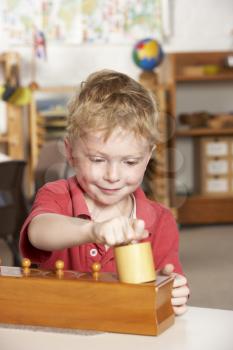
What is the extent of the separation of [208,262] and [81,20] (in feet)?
8.57

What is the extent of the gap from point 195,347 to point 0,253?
3624 mm

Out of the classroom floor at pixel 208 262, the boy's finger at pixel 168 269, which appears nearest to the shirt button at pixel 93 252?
the boy's finger at pixel 168 269

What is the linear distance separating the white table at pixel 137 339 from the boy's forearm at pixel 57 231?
115 millimetres

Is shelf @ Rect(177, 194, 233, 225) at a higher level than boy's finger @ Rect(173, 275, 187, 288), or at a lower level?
lower

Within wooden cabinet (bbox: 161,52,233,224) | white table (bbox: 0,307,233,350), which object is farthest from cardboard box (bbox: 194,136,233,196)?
white table (bbox: 0,307,233,350)

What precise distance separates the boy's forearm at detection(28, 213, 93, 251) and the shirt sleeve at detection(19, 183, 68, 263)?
3 cm

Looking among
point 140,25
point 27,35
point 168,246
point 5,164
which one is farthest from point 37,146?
point 168,246

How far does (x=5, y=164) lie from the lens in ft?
10.4

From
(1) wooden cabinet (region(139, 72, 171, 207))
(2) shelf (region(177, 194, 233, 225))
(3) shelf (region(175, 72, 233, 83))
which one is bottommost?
(2) shelf (region(177, 194, 233, 225))

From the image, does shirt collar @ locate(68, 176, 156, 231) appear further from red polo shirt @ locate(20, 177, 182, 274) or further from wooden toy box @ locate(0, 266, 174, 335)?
wooden toy box @ locate(0, 266, 174, 335)

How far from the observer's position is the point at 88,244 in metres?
1.12

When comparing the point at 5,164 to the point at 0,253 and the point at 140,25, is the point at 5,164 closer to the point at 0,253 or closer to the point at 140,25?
the point at 0,253

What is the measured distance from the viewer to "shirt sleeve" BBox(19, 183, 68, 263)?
1034mm

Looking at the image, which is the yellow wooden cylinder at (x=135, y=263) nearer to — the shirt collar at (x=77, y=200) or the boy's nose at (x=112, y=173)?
the boy's nose at (x=112, y=173)
